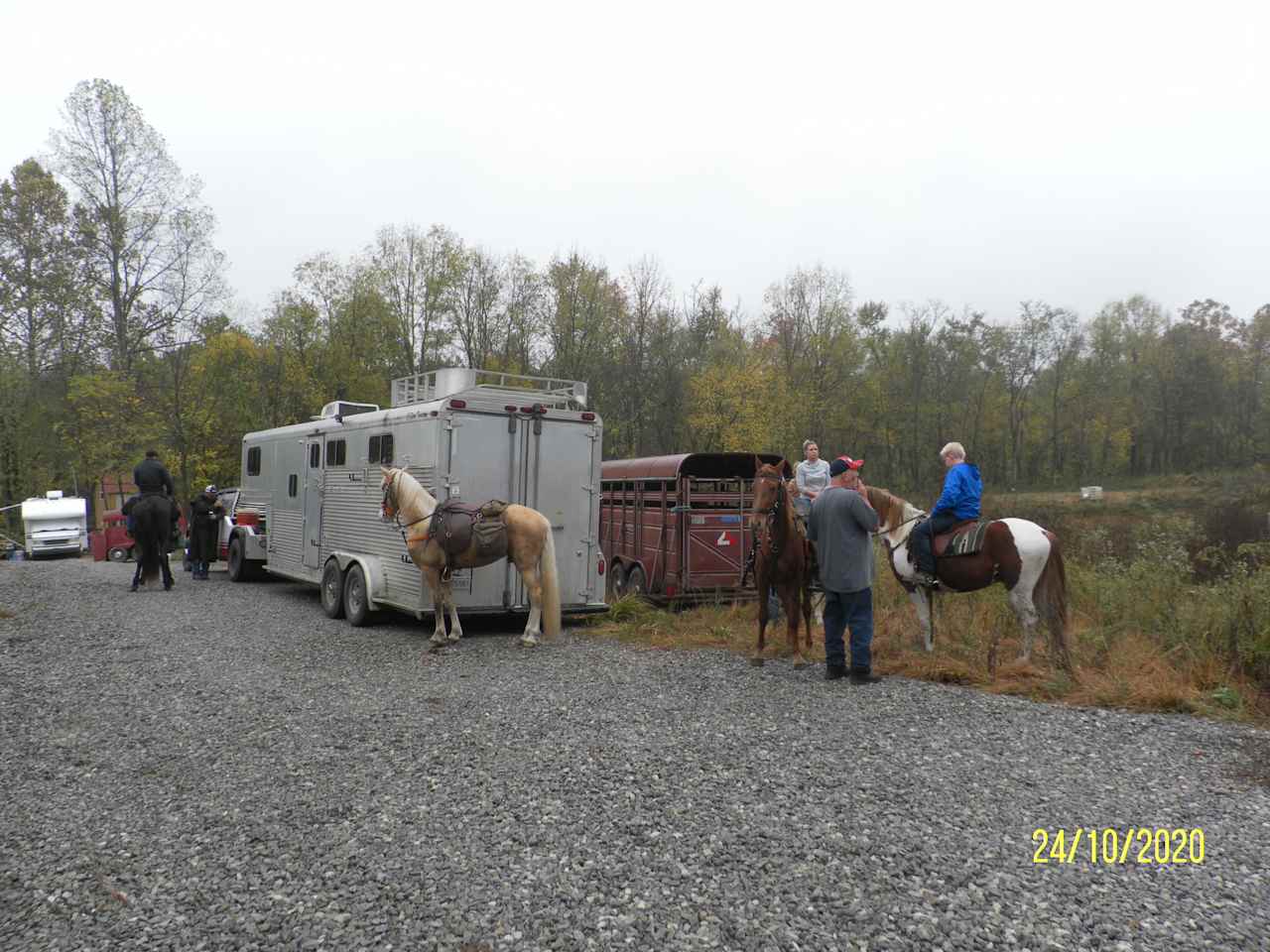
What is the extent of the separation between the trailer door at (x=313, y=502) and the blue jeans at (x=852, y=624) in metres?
7.79

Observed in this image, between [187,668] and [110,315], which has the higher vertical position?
[110,315]

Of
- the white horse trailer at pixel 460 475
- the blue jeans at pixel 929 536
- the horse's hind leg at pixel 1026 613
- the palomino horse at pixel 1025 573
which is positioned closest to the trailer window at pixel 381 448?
the white horse trailer at pixel 460 475

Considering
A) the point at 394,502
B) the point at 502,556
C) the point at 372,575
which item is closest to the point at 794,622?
the point at 502,556

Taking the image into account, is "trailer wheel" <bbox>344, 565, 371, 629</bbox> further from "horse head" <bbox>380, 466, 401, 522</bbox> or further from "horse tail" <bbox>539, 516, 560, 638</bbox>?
"horse tail" <bbox>539, 516, 560, 638</bbox>

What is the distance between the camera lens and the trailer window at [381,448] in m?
10.4

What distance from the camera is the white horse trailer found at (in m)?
9.69

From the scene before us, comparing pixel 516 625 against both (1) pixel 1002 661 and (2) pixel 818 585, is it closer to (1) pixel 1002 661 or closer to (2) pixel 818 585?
(2) pixel 818 585

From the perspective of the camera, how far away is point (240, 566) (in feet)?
51.2

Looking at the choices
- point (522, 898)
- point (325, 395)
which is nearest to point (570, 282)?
point (325, 395)

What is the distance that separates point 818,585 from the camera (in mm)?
8531

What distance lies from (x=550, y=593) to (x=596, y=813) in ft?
16.4

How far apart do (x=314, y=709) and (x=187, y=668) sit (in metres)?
2.28

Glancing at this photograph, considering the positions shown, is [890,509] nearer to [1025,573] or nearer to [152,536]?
[1025,573]

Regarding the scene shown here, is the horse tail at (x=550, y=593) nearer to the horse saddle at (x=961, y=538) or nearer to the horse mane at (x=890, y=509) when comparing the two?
the horse mane at (x=890, y=509)
